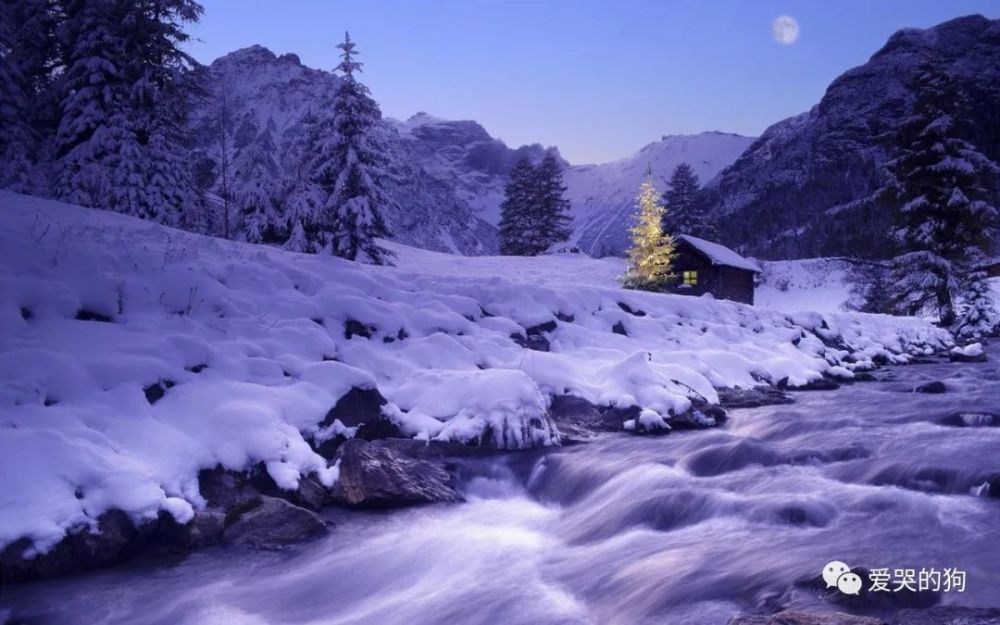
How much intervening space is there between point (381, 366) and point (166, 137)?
17.2 meters

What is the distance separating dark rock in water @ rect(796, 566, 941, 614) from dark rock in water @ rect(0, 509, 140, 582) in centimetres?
526

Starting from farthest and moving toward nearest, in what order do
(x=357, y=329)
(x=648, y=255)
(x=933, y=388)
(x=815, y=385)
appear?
(x=648, y=255)
(x=815, y=385)
(x=933, y=388)
(x=357, y=329)

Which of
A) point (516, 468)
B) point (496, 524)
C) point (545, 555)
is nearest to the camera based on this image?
point (545, 555)

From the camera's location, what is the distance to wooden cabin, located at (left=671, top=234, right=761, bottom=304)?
125ft

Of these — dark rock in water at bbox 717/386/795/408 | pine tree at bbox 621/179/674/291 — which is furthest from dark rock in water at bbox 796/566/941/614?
pine tree at bbox 621/179/674/291

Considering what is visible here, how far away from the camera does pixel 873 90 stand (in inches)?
4680

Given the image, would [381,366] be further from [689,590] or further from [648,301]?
[648,301]

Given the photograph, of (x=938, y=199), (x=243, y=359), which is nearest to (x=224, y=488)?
(x=243, y=359)

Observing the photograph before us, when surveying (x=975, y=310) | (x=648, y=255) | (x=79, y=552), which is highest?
(x=648, y=255)

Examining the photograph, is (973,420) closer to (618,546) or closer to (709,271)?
(618,546)

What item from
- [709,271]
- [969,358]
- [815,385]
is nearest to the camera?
[815,385]

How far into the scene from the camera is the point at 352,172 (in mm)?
23359

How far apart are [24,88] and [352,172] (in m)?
10.9

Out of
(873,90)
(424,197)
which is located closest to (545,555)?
(873,90)
